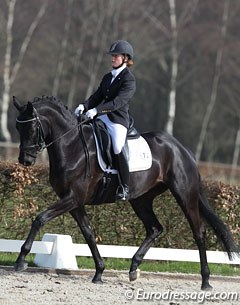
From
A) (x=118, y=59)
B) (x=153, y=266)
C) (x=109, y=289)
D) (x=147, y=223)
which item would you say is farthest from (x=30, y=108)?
(x=153, y=266)

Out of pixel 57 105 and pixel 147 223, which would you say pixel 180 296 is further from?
pixel 57 105

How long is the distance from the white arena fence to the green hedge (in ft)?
2.47

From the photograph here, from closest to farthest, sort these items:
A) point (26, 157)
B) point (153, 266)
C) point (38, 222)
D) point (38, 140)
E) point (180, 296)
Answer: point (180, 296) < point (38, 222) < point (26, 157) < point (38, 140) < point (153, 266)

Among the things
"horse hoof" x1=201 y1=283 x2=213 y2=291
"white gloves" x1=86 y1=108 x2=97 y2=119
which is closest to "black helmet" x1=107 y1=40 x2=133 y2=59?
"white gloves" x1=86 y1=108 x2=97 y2=119

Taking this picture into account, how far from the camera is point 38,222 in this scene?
9188 mm

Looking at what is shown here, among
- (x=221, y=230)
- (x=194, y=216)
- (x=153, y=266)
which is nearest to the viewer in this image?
(x=194, y=216)

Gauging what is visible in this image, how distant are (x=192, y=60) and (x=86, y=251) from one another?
106 feet

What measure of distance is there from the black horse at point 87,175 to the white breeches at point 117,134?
23cm

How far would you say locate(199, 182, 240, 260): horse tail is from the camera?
1041cm

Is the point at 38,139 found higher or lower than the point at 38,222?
higher

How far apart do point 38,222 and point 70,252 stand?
1.59 meters

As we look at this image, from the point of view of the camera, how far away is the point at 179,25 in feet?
115

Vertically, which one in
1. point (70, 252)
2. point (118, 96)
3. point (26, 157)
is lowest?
point (70, 252)

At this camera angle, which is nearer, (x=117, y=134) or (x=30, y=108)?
(x=30, y=108)
